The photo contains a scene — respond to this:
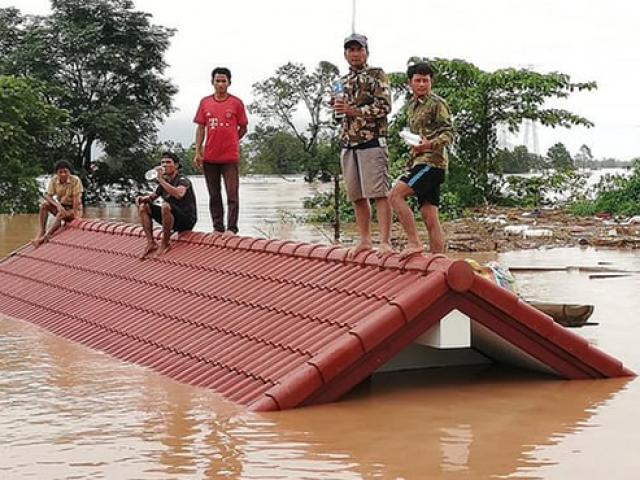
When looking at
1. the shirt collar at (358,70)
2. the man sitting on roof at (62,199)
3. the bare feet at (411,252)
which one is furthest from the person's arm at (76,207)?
the bare feet at (411,252)

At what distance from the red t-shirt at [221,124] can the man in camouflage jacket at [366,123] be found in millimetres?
2811

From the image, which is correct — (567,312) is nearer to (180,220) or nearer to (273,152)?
(180,220)

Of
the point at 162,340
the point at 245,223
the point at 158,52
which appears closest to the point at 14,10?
the point at 158,52

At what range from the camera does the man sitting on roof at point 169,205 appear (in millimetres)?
11469

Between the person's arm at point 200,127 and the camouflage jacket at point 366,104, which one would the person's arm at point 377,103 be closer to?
the camouflage jacket at point 366,104

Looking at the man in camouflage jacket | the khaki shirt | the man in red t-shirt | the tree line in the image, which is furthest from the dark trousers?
the tree line

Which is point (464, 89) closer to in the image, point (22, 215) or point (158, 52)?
point (22, 215)

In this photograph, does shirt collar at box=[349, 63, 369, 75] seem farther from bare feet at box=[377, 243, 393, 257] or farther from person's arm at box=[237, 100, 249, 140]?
person's arm at box=[237, 100, 249, 140]

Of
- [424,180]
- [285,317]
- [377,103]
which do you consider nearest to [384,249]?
[424,180]

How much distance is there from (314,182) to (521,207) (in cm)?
3496

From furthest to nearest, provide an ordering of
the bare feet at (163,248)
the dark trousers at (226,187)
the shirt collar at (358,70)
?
the dark trousers at (226,187), the bare feet at (163,248), the shirt collar at (358,70)

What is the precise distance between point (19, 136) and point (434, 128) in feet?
104

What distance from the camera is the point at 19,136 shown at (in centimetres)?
3800

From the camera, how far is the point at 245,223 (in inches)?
1190
